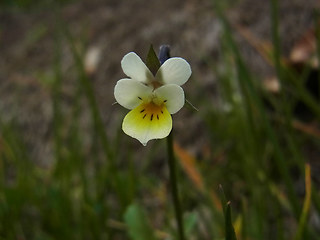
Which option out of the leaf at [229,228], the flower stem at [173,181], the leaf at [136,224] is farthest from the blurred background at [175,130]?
the leaf at [229,228]

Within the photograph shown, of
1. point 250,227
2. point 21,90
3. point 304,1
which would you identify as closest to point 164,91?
point 250,227

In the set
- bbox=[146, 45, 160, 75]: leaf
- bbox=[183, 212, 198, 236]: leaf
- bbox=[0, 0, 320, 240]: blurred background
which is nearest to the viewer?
bbox=[146, 45, 160, 75]: leaf

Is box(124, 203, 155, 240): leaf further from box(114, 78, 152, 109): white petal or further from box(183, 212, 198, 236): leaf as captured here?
box(114, 78, 152, 109): white petal

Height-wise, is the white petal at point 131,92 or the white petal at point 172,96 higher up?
the white petal at point 131,92

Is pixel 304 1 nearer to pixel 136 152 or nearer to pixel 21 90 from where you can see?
pixel 136 152

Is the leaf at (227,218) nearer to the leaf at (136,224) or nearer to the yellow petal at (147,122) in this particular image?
the yellow petal at (147,122)

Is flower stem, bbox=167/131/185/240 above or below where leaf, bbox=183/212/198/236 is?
above

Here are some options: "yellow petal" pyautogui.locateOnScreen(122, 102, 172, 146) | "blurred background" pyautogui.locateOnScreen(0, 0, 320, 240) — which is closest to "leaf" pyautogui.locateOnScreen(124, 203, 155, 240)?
"blurred background" pyautogui.locateOnScreen(0, 0, 320, 240)
